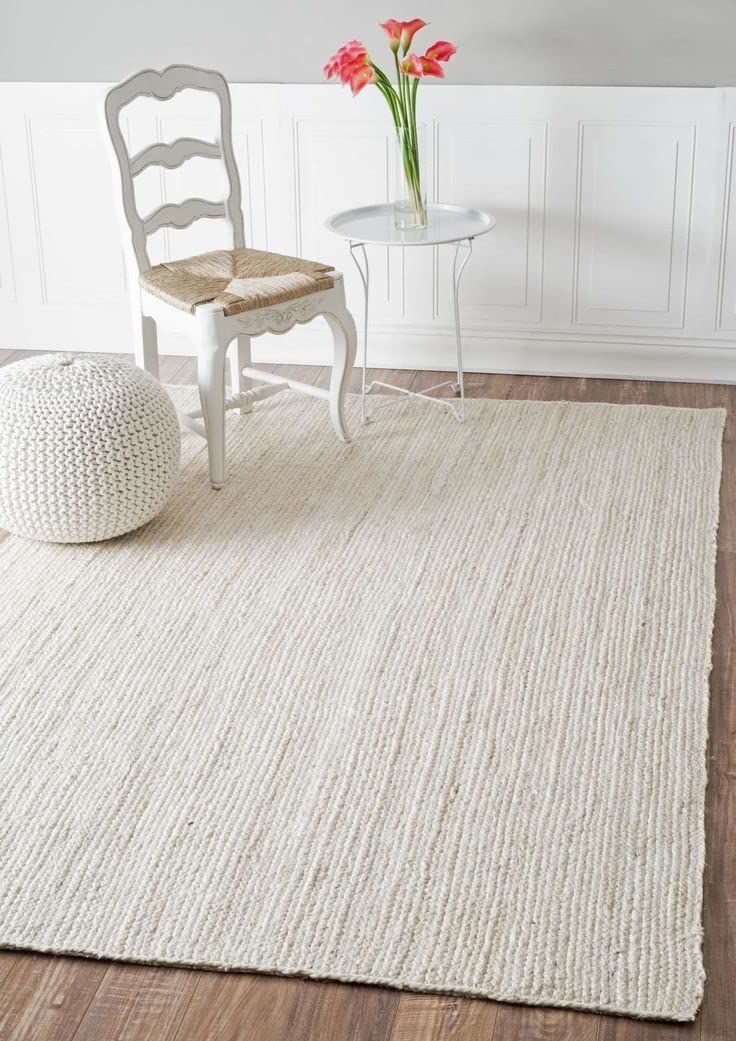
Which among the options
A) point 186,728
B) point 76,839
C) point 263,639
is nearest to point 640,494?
point 263,639

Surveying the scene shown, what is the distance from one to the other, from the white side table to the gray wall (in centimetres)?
42

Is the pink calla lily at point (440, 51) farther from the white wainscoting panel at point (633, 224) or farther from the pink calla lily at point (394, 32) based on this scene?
the white wainscoting panel at point (633, 224)

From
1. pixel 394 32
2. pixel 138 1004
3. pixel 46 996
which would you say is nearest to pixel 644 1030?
pixel 138 1004

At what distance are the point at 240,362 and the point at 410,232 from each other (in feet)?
1.90

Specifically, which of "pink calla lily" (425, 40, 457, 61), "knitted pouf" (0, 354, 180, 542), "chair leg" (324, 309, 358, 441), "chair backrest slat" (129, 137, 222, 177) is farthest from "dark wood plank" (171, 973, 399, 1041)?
"pink calla lily" (425, 40, 457, 61)

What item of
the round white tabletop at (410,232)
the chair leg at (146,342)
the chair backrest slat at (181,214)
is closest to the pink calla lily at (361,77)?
the round white tabletop at (410,232)

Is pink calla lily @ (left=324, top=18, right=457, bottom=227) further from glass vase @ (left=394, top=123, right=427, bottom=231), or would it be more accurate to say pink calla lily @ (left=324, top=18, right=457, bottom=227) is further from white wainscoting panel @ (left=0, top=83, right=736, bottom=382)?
white wainscoting panel @ (left=0, top=83, right=736, bottom=382)

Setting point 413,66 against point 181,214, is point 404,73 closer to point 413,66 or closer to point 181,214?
point 413,66

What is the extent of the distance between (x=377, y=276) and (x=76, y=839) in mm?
2274

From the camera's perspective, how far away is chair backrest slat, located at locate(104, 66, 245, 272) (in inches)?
118

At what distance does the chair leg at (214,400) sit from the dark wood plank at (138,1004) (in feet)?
4.96

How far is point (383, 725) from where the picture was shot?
2049 millimetres

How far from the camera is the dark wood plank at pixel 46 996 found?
4.95 ft

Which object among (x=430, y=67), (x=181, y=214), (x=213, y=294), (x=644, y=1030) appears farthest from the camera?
(x=181, y=214)
